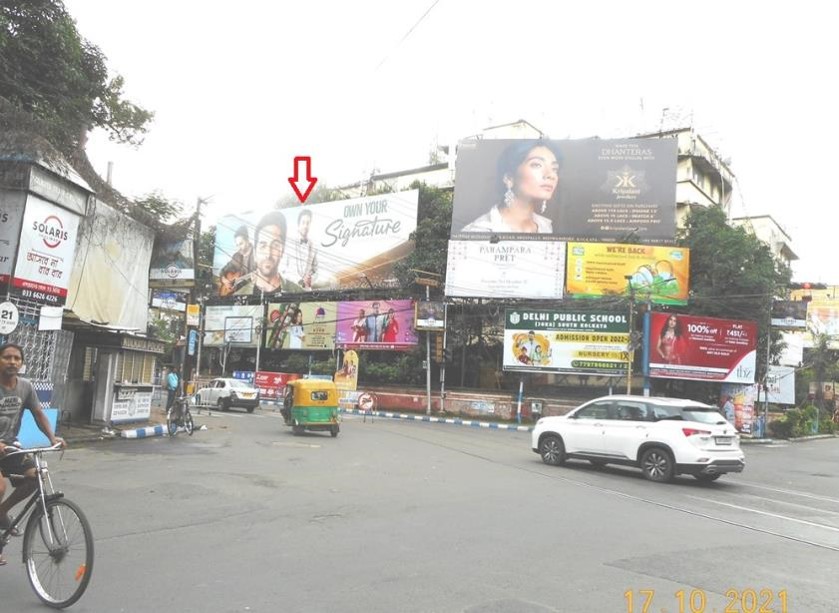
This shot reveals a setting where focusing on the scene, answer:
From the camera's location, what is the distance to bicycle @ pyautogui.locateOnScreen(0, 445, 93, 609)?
4395 mm

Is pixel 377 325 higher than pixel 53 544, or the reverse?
pixel 377 325

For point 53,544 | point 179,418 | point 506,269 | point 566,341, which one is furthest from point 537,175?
point 53,544

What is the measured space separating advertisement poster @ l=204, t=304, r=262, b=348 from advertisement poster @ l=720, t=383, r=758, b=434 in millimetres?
30237

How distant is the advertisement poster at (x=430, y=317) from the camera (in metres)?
34.9

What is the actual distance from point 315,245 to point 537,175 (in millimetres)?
16292

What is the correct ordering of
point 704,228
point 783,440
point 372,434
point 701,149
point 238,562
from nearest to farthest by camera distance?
1. point 238,562
2. point 372,434
3. point 783,440
4. point 704,228
5. point 701,149

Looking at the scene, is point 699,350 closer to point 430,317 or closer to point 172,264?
point 430,317

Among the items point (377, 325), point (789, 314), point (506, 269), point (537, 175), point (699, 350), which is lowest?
point (699, 350)

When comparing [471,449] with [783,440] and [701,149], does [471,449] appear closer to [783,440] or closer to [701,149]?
[783,440]

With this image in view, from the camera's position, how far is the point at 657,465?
1254 centimetres

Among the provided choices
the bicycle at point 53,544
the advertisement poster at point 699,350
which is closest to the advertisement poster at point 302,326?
the advertisement poster at point 699,350

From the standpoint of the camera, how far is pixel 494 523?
761 centimetres

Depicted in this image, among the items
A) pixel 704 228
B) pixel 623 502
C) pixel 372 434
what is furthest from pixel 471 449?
pixel 704 228

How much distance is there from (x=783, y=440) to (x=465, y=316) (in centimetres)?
1731
